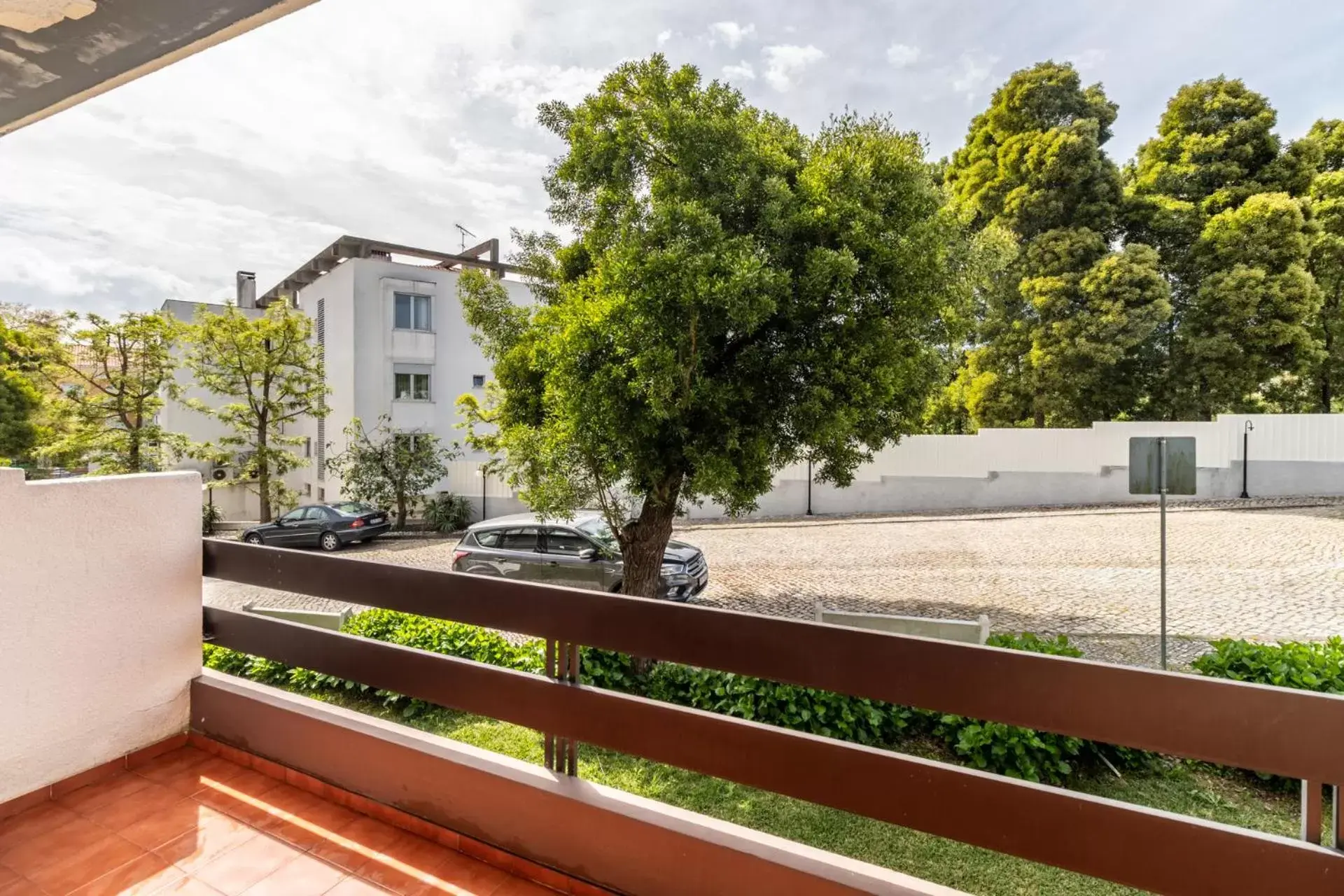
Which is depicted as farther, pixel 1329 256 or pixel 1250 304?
pixel 1329 256

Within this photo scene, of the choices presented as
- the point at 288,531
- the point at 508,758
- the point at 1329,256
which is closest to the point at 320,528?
the point at 288,531

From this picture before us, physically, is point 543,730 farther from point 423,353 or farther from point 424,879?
point 423,353

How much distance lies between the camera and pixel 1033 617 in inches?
260

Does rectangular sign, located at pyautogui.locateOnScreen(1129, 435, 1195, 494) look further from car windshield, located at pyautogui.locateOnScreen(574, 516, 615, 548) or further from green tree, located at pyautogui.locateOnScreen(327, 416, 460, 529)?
green tree, located at pyautogui.locateOnScreen(327, 416, 460, 529)

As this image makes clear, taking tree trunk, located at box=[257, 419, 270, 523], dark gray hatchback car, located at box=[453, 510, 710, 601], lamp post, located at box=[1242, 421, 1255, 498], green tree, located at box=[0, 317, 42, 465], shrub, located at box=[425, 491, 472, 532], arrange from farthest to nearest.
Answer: tree trunk, located at box=[257, 419, 270, 523]
shrub, located at box=[425, 491, 472, 532]
green tree, located at box=[0, 317, 42, 465]
lamp post, located at box=[1242, 421, 1255, 498]
dark gray hatchback car, located at box=[453, 510, 710, 601]

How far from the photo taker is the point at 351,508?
12.2 metres

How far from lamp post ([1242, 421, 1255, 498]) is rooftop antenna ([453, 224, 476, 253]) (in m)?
18.8

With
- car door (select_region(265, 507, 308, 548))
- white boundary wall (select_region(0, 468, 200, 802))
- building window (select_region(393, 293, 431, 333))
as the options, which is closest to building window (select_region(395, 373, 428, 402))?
building window (select_region(393, 293, 431, 333))

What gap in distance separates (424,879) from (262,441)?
1515 centimetres

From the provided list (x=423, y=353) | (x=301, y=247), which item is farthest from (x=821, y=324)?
(x=301, y=247)

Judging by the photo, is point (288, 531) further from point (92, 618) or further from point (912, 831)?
point (912, 831)

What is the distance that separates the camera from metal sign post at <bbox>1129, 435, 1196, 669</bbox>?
4.69 metres

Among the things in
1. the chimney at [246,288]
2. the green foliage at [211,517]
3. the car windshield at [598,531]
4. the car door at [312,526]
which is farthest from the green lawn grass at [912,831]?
the chimney at [246,288]

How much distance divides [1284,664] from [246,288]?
81.5 ft
